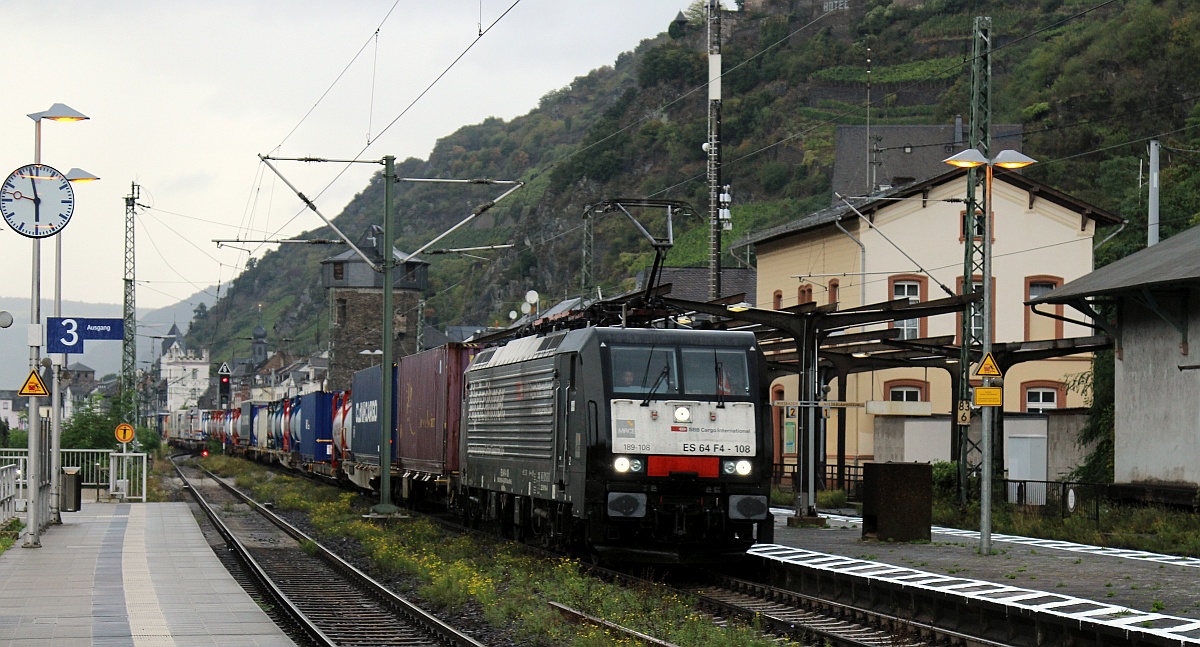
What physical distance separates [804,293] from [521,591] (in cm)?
3400

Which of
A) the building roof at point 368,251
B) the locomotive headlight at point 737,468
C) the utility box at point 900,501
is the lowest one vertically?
the utility box at point 900,501

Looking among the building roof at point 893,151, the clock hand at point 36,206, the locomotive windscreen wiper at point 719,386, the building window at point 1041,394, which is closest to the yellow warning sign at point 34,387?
the clock hand at point 36,206

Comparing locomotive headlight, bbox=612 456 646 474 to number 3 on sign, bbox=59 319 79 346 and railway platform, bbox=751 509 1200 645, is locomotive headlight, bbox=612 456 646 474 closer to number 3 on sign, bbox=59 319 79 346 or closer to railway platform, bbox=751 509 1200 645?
railway platform, bbox=751 509 1200 645

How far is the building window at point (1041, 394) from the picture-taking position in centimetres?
4556

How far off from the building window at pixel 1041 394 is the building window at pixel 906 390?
9.94ft

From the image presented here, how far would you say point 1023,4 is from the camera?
13888 centimetres

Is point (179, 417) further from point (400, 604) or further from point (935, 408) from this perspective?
point (400, 604)

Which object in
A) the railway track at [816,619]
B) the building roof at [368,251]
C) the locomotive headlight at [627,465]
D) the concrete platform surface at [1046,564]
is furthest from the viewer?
the building roof at [368,251]

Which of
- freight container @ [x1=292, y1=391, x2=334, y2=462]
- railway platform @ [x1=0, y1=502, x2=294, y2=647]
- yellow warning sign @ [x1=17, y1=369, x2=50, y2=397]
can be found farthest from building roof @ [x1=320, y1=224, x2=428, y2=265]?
railway platform @ [x1=0, y1=502, x2=294, y2=647]

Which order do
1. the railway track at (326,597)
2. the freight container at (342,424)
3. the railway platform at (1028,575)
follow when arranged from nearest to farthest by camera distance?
the railway platform at (1028,575), the railway track at (326,597), the freight container at (342,424)

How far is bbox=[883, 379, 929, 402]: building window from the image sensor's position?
153ft

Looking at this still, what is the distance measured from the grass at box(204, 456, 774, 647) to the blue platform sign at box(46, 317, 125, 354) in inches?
206

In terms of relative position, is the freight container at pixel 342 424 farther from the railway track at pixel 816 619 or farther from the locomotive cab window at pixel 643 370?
the railway track at pixel 816 619

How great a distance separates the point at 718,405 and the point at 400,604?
188 inches
